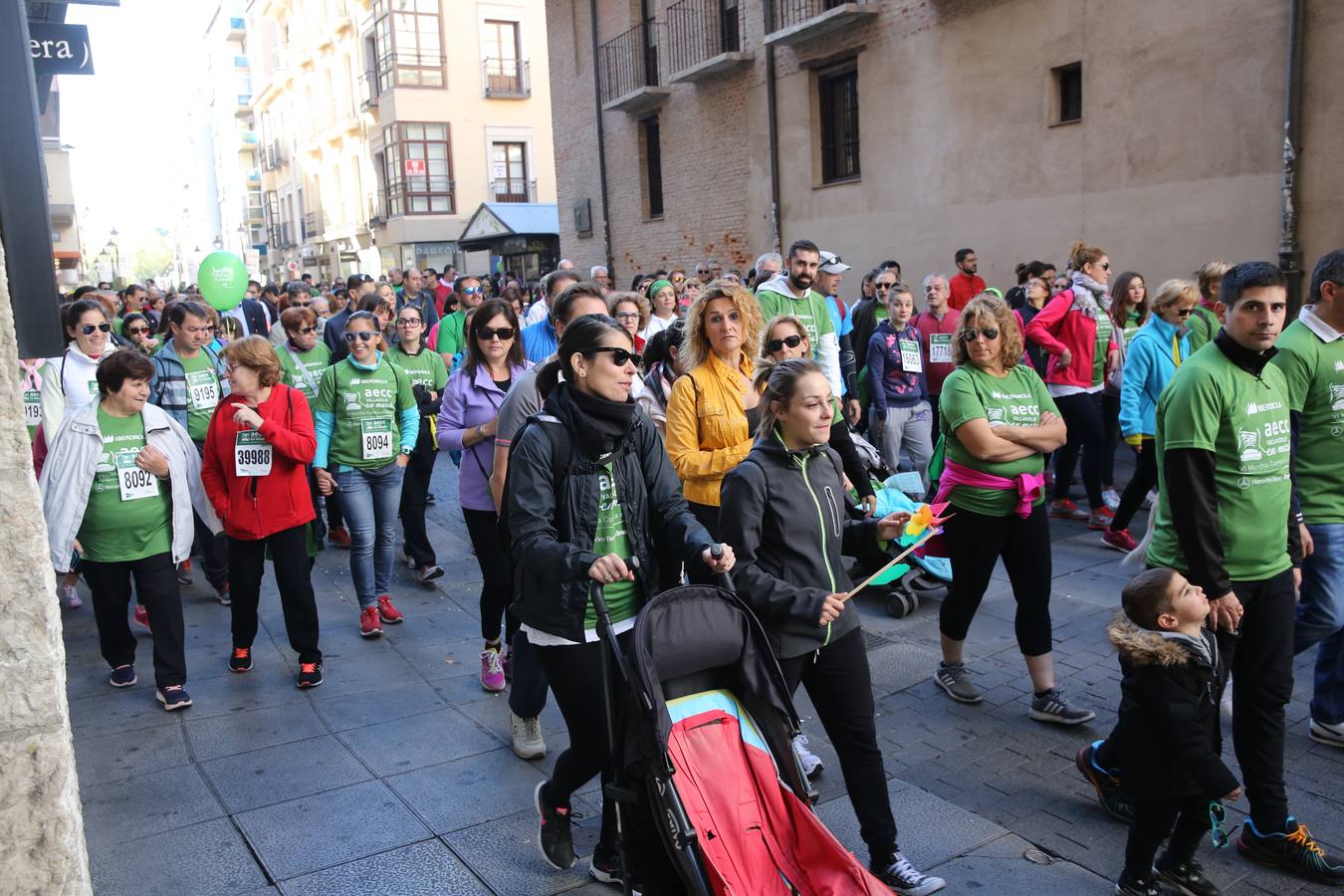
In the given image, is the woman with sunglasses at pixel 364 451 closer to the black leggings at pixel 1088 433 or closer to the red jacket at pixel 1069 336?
the red jacket at pixel 1069 336

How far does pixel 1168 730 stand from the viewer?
10.6 ft

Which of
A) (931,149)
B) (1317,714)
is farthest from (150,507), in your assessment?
(931,149)

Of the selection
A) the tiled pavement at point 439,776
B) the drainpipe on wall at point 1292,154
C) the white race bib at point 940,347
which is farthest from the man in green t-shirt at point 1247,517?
the drainpipe on wall at point 1292,154

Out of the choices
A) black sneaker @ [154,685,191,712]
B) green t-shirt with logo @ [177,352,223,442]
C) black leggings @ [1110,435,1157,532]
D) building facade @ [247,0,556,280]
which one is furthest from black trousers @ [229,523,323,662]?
building facade @ [247,0,556,280]

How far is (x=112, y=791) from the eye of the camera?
4484 millimetres

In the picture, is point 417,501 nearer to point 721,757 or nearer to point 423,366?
point 423,366

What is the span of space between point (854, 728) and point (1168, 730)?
0.95m

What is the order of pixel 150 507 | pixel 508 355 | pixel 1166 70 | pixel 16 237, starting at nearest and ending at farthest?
pixel 16 237
pixel 150 507
pixel 508 355
pixel 1166 70

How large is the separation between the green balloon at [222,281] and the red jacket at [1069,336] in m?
9.23

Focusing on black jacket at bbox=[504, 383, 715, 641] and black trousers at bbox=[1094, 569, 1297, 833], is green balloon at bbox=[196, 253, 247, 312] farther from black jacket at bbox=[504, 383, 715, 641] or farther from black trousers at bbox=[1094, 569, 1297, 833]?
black trousers at bbox=[1094, 569, 1297, 833]

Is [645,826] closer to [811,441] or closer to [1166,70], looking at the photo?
[811,441]

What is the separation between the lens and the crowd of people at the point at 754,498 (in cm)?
338

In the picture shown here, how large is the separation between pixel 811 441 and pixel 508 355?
2.66 metres

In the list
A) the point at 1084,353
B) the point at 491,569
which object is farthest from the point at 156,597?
the point at 1084,353
